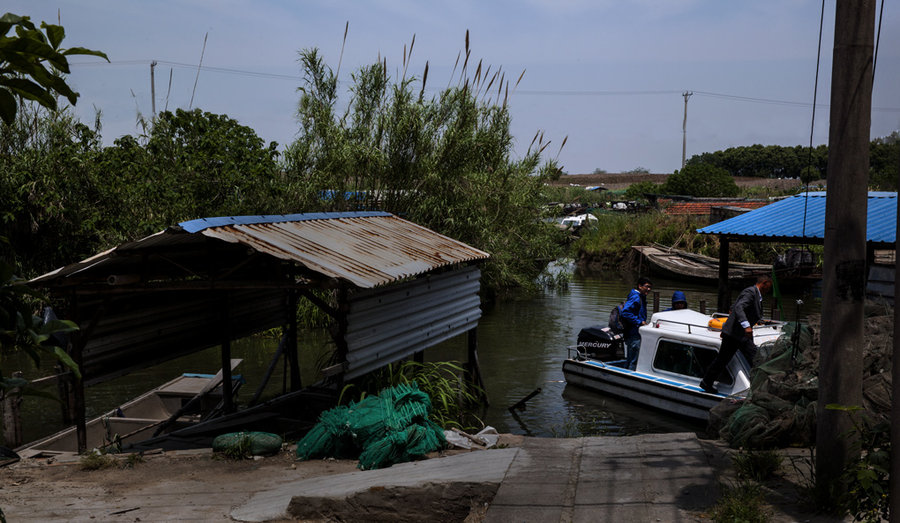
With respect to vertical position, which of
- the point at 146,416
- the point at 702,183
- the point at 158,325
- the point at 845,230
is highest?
the point at 702,183

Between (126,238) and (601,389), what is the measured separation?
12.1 m

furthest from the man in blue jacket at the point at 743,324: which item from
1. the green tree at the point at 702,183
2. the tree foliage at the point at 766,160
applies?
the tree foliage at the point at 766,160

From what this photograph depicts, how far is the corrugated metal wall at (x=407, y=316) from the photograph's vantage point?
9.91m

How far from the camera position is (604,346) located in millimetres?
16203

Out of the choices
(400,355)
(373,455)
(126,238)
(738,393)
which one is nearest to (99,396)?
(126,238)

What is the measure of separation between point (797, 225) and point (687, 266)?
22.1 m

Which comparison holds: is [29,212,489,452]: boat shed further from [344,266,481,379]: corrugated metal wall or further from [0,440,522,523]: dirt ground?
[0,440,522,523]: dirt ground

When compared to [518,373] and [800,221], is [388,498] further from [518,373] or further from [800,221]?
[800,221]

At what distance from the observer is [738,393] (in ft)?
38.8

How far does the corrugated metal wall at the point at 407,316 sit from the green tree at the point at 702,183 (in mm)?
51263

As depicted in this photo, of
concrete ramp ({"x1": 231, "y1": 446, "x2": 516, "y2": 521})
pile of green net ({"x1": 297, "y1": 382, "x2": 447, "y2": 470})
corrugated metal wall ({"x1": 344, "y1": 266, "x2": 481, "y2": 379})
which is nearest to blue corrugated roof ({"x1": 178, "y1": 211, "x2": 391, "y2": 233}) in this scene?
corrugated metal wall ({"x1": 344, "y1": 266, "x2": 481, "y2": 379})

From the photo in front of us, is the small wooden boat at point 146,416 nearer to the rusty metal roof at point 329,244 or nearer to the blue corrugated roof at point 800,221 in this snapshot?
the rusty metal roof at point 329,244

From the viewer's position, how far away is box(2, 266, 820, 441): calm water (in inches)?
531

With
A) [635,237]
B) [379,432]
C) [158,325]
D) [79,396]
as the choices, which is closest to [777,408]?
[379,432]
